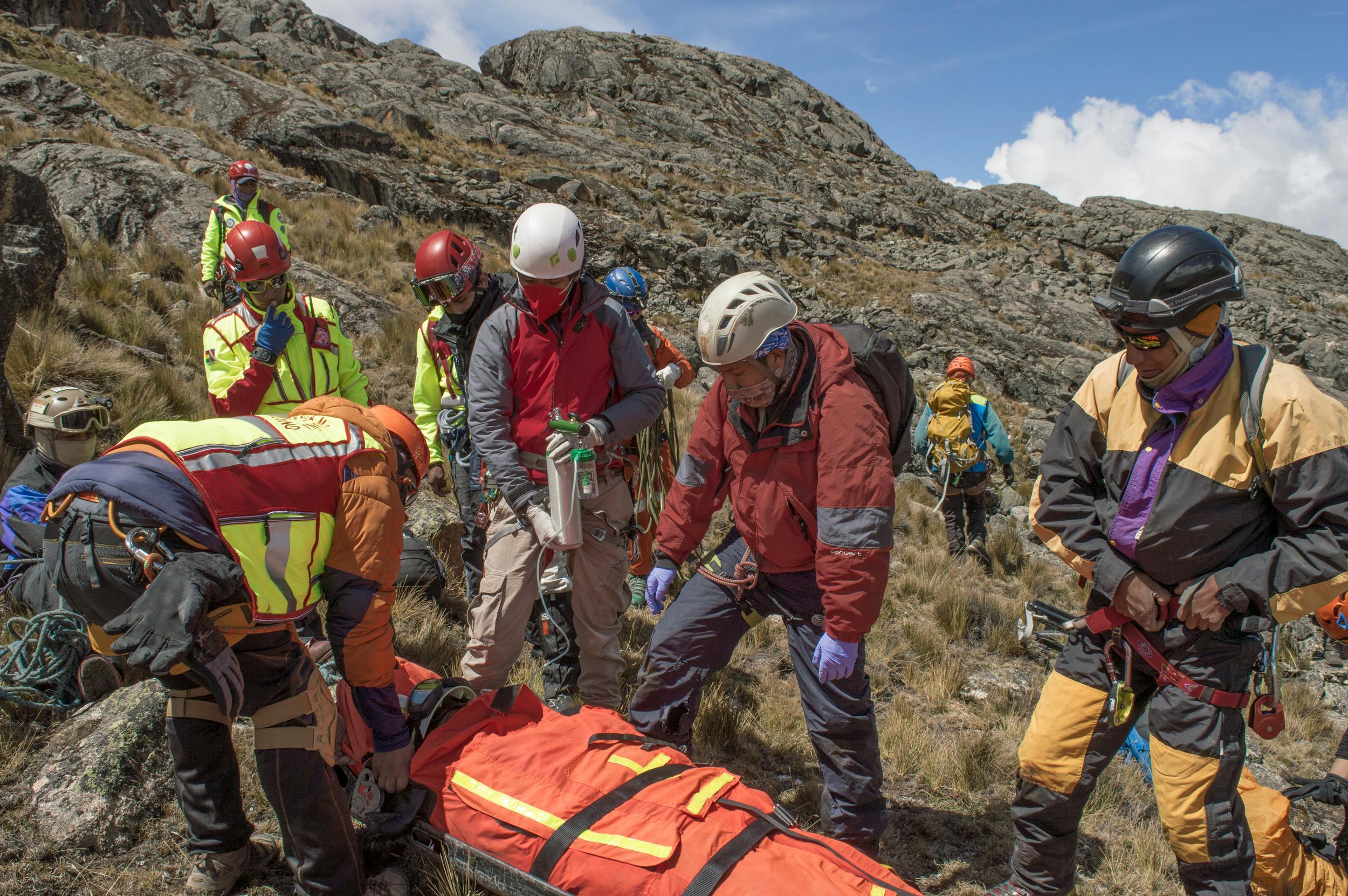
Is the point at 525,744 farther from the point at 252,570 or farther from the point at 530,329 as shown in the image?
the point at 530,329

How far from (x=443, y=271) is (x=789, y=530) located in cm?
249

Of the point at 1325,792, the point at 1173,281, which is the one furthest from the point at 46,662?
the point at 1325,792

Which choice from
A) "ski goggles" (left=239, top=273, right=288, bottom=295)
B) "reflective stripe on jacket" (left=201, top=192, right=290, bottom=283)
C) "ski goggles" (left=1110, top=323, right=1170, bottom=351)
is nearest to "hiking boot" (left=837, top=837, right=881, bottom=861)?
"ski goggles" (left=1110, top=323, right=1170, bottom=351)

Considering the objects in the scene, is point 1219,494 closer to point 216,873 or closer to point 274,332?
point 216,873

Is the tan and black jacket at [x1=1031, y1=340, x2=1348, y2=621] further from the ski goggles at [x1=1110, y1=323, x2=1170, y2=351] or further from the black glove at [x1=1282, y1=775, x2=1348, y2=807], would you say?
the black glove at [x1=1282, y1=775, x2=1348, y2=807]

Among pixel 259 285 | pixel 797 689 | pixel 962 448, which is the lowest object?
pixel 797 689

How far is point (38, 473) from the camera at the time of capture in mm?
4027

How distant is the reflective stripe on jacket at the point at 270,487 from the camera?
2100 mm

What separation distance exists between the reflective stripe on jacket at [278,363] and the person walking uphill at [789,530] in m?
2.53

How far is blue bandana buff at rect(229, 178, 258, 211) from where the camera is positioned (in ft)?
26.6

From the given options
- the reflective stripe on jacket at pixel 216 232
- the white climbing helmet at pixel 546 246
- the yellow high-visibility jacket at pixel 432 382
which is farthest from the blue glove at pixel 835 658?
the reflective stripe on jacket at pixel 216 232

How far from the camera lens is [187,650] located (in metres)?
1.76

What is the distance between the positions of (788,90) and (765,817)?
64615mm

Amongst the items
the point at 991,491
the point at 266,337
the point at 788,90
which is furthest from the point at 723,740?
the point at 788,90
